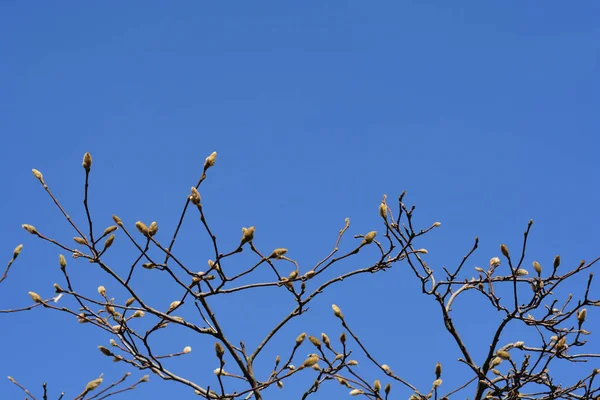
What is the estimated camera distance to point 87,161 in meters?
3.28

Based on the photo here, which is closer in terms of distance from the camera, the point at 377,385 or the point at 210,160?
the point at 210,160

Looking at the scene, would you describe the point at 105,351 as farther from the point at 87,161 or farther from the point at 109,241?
the point at 87,161

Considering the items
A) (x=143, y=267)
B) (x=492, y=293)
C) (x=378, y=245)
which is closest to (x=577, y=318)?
(x=492, y=293)

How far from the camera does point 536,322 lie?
4770 mm

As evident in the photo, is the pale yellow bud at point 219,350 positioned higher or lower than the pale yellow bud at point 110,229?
lower

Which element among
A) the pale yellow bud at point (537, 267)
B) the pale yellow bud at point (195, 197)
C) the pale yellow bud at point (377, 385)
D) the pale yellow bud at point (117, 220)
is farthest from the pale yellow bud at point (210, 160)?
the pale yellow bud at point (537, 267)

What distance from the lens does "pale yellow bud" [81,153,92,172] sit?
10.7ft

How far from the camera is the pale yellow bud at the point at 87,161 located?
10.7 ft

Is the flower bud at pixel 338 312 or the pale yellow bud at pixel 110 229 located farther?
the flower bud at pixel 338 312

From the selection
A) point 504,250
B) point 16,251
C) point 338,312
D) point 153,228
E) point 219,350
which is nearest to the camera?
point 153,228

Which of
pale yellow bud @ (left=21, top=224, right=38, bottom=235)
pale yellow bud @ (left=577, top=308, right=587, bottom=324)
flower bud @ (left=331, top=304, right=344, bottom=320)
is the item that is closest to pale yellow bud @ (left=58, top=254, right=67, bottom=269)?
pale yellow bud @ (left=21, top=224, right=38, bottom=235)

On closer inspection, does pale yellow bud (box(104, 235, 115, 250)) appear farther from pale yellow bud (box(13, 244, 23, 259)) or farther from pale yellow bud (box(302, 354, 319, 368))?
pale yellow bud (box(302, 354, 319, 368))

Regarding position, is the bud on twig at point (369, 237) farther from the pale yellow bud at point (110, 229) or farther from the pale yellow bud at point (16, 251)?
the pale yellow bud at point (16, 251)

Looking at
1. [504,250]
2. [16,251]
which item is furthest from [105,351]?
[504,250]
